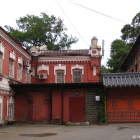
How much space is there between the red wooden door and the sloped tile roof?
222 centimetres

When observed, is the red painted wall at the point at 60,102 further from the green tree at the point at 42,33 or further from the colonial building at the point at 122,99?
the green tree at the point at 42,33

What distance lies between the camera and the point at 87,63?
20.5 metres

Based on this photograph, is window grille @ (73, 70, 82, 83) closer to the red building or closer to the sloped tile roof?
the red building

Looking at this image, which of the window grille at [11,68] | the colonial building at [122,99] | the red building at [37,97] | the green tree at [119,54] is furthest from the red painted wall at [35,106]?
the green tree at [119,54]

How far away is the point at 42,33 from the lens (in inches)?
1335

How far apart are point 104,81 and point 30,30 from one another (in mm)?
22826

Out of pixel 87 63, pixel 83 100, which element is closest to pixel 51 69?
pixel 87 63

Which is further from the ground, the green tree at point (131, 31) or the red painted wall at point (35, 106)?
the green tree at point (131, 31)

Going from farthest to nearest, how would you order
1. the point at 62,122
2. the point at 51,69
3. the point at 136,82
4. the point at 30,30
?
the point at 30,30 → the point at 51,69 → the point at 62,122 → the point at 136,82

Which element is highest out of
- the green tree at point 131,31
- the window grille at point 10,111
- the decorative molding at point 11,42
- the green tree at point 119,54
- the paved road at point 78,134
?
the green tree at point 131,31

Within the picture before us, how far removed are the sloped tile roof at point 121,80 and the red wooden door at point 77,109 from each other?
2.22 m

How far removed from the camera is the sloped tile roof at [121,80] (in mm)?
13125

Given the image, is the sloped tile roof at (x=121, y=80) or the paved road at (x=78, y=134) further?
the sloped tile roof at (x=121, y=80)

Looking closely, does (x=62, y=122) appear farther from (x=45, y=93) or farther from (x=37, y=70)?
(x=37, y=70)
